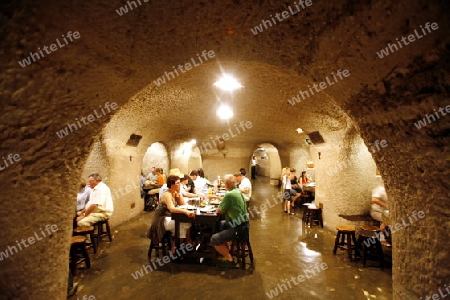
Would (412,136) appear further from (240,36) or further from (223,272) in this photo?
(223,272)

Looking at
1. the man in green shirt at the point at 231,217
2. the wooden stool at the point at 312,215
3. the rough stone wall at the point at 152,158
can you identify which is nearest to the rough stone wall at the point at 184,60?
the man in green shirt at the point at 231,217

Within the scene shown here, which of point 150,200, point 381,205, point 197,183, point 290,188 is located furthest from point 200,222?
point 290,188

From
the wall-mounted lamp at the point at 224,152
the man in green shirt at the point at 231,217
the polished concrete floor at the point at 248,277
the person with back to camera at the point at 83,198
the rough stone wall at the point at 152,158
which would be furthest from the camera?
the rough stone wall at the point at 152,158

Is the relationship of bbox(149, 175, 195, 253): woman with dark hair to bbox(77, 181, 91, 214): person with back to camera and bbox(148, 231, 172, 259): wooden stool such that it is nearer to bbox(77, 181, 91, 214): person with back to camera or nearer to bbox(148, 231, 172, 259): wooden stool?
bbox(148, 231, 172, 259): wooden stool

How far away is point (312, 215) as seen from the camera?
701 cm

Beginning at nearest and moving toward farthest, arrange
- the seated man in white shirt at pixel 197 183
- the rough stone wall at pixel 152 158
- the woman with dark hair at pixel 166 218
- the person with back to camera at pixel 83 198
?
the woman with dark hair at pixel 166 218
the person with back to camera at pixel 83 198
the seated man in white shirt at pixel 197 183
the rough stone wall at pixel 152 158

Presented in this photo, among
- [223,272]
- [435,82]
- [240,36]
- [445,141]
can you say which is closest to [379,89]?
[435,82]

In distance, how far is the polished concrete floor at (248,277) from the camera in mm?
3639

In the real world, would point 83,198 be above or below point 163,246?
above

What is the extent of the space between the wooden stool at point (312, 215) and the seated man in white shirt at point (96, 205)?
5420 millimetres

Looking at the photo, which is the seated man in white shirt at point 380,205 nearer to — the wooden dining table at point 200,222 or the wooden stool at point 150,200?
the wooden dining table at point 200,222

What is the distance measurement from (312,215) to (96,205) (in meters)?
5.70

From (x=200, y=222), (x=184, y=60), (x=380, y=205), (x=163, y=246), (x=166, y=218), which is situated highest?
(x=184, y=60)

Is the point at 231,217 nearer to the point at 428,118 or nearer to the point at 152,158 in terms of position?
the point at 428,118
